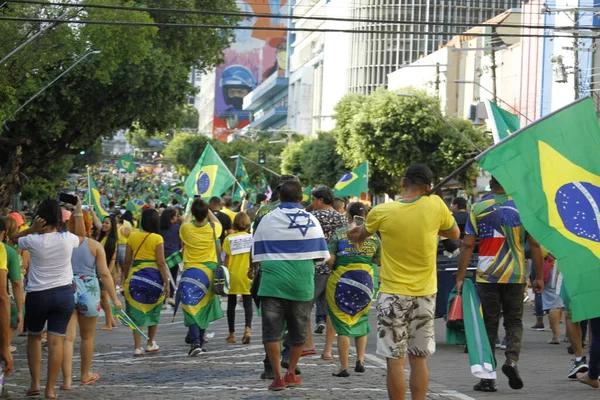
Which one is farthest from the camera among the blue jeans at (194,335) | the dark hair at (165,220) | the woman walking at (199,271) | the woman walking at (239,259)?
the dark hair at (165,220)

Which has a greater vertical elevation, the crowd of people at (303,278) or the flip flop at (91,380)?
the crowd of people at (303,278)

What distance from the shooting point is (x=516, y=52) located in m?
64.7

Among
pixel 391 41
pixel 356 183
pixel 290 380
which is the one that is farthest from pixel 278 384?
pixel 391 41

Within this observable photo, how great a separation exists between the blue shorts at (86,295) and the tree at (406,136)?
159 feet

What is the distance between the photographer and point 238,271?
1516cm

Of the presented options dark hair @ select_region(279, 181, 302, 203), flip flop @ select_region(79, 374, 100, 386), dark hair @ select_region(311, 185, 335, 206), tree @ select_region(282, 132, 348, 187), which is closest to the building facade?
tree @ select_region(282, 132, 348, 187)

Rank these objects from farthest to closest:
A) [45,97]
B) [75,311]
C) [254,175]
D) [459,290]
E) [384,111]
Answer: [254,175], [384,111], [45,97], [75,311], [459,290]

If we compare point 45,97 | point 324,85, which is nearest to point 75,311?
point 45,97

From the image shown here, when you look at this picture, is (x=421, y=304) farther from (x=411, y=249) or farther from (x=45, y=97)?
(x=45, y=97)

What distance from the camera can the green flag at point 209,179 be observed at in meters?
24.1

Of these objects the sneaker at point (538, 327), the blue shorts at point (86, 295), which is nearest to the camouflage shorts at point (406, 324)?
the blue shorts at point (86, 295)

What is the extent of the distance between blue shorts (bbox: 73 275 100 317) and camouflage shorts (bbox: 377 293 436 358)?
3511mm

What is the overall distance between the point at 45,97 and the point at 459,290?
30.0 metres

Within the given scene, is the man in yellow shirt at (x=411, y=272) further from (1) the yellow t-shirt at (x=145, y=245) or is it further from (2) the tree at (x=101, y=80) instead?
(2) the tree at (x=101, y=80)
